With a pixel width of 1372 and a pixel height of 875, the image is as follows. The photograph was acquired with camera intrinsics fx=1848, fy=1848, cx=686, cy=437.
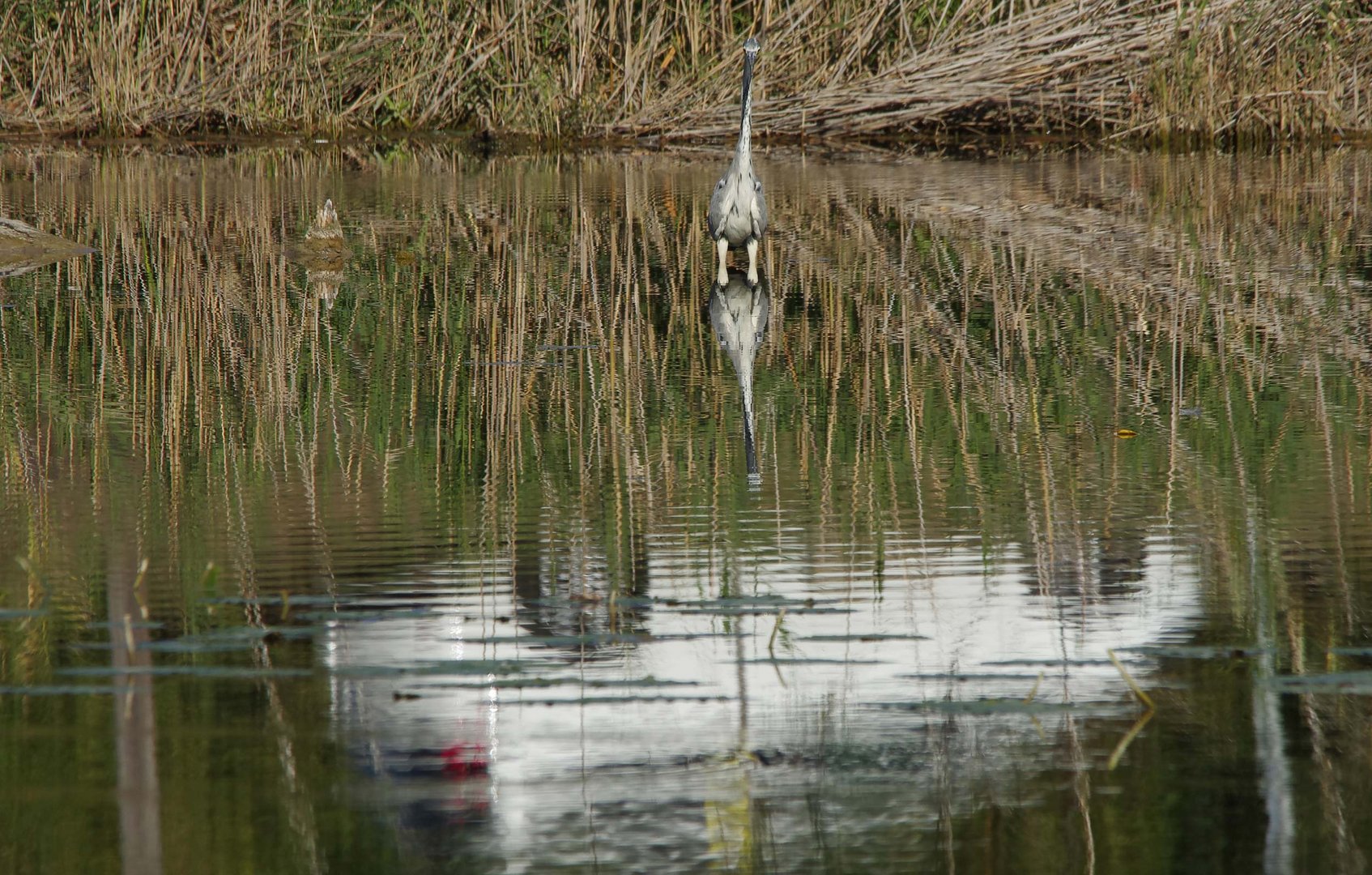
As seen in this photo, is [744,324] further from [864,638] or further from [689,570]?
[864,638]

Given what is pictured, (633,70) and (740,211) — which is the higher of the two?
(633,70)

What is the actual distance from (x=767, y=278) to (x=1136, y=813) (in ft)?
16.8

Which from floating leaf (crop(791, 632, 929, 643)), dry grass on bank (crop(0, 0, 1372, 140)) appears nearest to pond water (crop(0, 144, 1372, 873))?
floating leaf (crop(791, 632, 929, 643))

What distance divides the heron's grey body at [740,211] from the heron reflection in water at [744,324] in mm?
98

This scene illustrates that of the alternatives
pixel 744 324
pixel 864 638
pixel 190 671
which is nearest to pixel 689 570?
pixel 864 638

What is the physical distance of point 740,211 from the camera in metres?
7.12

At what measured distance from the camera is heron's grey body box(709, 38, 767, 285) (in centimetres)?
712

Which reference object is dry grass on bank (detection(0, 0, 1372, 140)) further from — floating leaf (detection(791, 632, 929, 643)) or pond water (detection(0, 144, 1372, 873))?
floating leaf (detection(791, 632, 929, 643))

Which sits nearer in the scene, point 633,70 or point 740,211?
point 740,211

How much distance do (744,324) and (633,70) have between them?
28.4ft

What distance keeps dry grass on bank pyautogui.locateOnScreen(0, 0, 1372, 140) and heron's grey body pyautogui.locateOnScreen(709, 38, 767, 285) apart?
7.07 metres

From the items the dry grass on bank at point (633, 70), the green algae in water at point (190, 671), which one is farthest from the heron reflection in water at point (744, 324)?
the dry grass on bank at point (633, 70)

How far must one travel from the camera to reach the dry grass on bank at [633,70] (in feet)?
45.2

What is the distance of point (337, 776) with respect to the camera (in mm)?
2424
